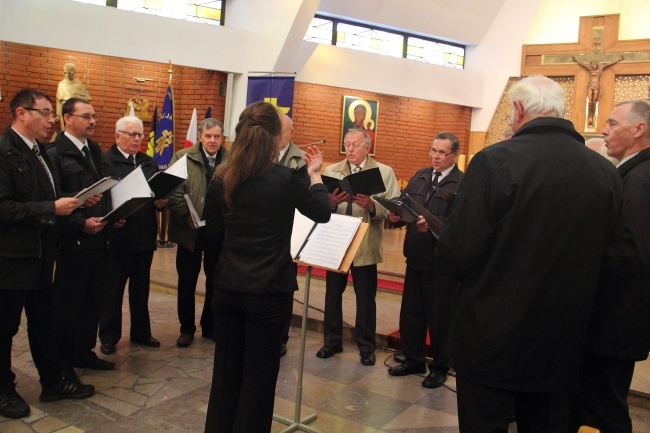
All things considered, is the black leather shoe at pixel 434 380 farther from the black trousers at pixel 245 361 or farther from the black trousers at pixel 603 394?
the black trousers at pixel 245 361

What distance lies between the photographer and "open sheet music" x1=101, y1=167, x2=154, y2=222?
354 cm

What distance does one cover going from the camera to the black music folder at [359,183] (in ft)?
12.3

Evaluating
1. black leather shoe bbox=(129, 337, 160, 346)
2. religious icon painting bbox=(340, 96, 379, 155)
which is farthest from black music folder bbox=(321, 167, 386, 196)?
religious icon painting bbox=(340, 96, 379, 155)

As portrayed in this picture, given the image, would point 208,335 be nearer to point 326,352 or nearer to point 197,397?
point 326,352

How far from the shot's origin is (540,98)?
6.70ft

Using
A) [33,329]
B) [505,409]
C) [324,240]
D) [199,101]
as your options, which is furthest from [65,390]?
[199,101]

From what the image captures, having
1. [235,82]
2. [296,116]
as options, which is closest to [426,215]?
[235,82]

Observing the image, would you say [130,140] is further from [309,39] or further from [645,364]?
[309,39]

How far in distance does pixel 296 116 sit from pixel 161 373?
8.12 m

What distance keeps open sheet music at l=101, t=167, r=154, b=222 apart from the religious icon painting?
8595 mm

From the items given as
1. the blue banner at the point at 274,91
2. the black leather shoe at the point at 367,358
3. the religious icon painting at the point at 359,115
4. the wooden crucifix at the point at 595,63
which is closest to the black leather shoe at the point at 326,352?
the black leather shoe at the point at 367,358

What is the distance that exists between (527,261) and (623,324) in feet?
2.76

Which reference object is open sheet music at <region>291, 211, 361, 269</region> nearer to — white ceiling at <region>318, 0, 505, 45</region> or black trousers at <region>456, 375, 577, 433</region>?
black trousers at <region>456, 375, 577, 433</region>

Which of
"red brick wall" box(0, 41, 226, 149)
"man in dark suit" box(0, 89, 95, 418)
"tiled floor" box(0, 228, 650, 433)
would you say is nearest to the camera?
"man in dark suit" box(0, 89, 95, 418)
